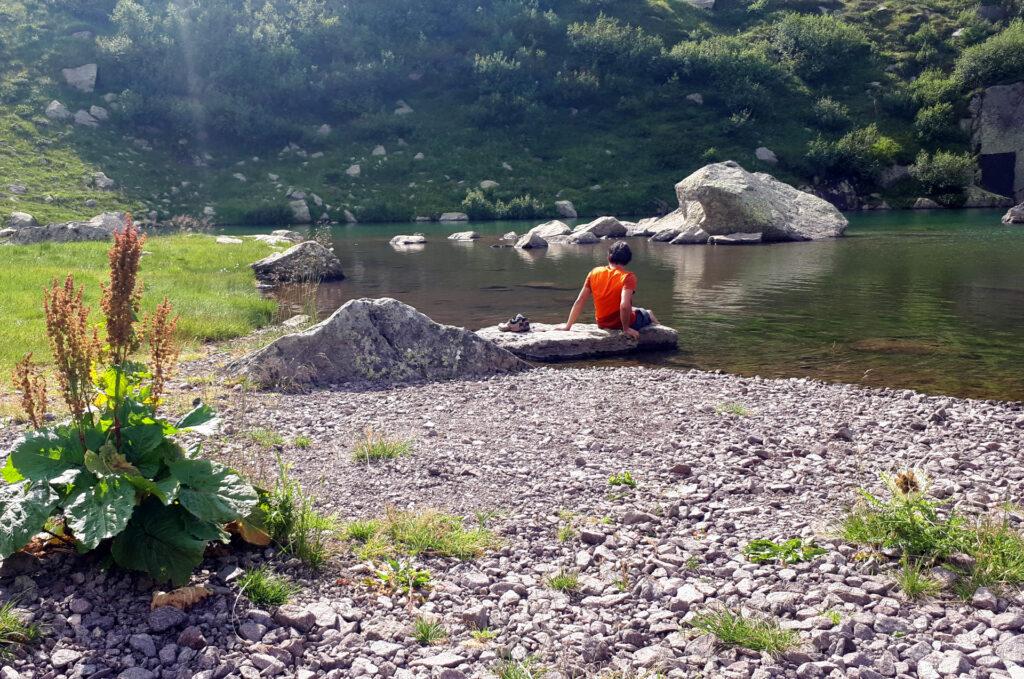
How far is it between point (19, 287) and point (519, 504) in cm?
1693

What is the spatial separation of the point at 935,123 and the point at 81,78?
87.1 metres

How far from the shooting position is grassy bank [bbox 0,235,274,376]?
15.2 metres

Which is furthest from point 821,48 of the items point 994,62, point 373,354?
point 373,354

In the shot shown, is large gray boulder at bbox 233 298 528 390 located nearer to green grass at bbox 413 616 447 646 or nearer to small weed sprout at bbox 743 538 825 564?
green grass at bbox 413 616 447 646

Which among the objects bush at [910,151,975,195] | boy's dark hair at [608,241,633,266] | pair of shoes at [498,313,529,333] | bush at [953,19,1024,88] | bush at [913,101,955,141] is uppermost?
bush at [953,19,1024,88]

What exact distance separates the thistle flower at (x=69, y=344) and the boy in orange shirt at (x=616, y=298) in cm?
1257

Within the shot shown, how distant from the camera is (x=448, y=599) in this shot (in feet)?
19.5

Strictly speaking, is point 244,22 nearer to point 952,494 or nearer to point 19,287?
point 19,287

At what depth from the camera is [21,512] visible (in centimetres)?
517

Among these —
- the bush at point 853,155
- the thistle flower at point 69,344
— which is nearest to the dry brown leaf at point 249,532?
the thistle flower at point 69,344

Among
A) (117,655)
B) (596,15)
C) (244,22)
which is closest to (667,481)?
(117,655)

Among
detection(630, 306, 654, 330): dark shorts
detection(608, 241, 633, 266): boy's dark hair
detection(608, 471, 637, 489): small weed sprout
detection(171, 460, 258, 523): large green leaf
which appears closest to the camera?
detection(171, 460, 258, 523): large green leaf

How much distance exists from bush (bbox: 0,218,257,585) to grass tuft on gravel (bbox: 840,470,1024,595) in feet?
17.8

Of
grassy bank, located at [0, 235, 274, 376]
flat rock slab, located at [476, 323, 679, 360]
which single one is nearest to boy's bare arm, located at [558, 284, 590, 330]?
flat rock slab, located at [476, 323, 679, 360]
